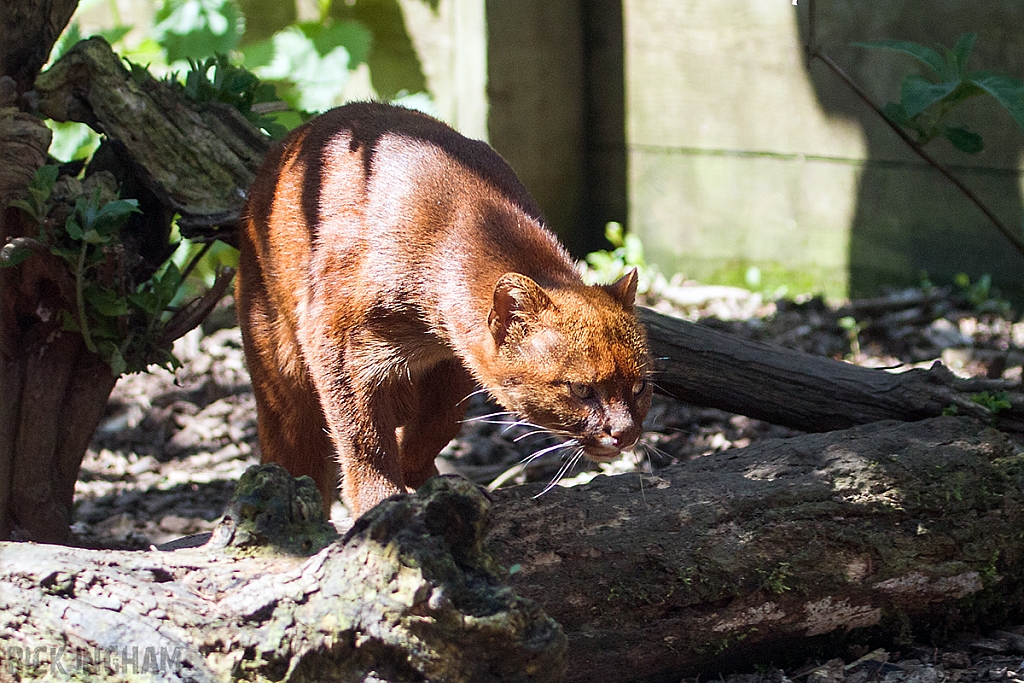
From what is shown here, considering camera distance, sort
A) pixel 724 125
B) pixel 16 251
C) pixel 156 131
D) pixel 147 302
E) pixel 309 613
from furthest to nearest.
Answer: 1. pixel 724 125
2. pixel 156 131
3. pixel 147 302
4. pixel 16 251
5. pixel 309 613

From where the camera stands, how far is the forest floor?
5145mm

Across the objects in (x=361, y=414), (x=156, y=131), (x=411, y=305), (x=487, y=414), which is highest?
(x=156, y=131)

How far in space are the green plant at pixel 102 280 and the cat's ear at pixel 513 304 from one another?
1.54 meters

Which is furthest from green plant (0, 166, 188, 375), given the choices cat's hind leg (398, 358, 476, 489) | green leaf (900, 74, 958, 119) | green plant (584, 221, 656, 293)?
green plant (584, 221, 656, 293)

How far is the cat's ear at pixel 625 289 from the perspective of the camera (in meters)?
3.57

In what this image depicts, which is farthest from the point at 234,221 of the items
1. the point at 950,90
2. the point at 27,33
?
the point at 950,90

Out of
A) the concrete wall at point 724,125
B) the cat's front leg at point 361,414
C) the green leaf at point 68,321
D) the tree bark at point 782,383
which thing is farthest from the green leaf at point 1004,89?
the green leaf at point 68,321

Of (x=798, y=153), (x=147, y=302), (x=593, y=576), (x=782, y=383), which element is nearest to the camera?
(x=593, y=576)

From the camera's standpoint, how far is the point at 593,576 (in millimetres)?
3014

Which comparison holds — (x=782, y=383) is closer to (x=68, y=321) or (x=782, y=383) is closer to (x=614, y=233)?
(x=68, y=321)

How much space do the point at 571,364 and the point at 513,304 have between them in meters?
0.27

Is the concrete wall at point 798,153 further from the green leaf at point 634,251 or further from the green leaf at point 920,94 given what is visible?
the green leaf at point 920,94

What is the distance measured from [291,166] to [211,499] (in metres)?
2.10

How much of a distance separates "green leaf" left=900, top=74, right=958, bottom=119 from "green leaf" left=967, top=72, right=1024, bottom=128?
0.35ft
